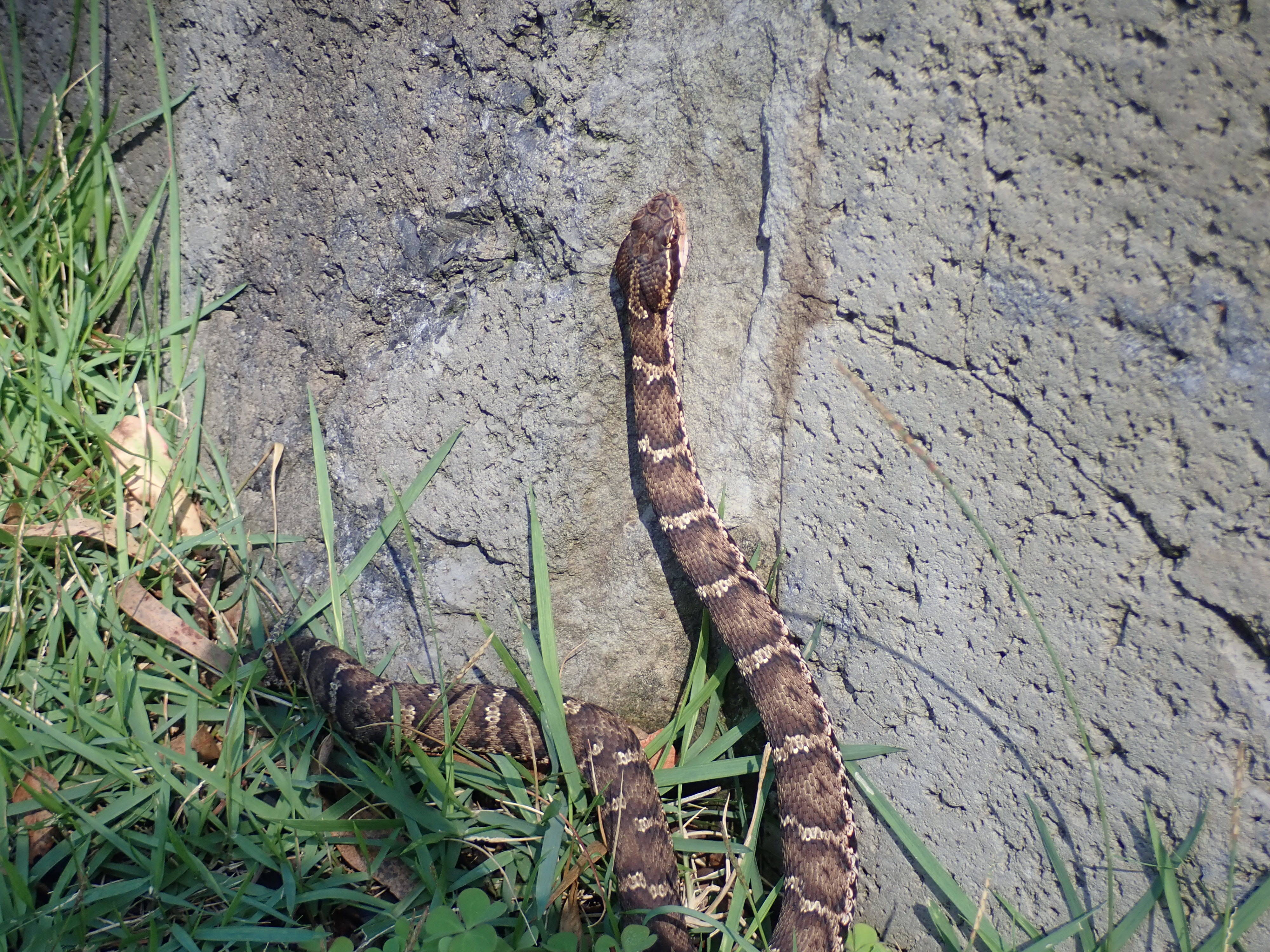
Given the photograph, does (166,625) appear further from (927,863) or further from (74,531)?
(927,863)

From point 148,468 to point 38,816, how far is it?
1602mm

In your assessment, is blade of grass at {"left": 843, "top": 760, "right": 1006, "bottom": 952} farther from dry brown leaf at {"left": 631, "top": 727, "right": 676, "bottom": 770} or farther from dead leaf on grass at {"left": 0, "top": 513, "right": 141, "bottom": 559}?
dead leaf on grass at {"left": 0, "top": 513, "right": 141, "bottom": 559}

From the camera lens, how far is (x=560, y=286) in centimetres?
357

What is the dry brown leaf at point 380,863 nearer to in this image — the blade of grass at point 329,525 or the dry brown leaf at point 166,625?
the blade of grass at point 329,525

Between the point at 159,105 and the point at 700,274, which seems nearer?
the point at 700,274

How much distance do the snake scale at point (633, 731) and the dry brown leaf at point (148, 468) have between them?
2.85 feet

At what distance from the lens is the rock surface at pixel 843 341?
2.44 m

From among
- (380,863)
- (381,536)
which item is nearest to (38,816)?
(380,863)

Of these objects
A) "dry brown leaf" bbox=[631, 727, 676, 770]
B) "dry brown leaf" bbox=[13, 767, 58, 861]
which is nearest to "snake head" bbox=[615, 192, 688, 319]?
"dry brown leaf" bbox=[631, 727, 676, 770]

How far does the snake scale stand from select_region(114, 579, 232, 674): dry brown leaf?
0.23m

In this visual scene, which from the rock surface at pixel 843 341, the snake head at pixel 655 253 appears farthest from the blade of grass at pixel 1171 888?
the snake head at pixel 655 253

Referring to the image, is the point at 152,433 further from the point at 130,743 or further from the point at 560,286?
the point at 560,286

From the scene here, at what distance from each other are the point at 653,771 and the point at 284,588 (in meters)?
1.95

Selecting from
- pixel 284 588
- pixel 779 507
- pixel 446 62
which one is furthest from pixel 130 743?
pixel 446 62
